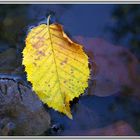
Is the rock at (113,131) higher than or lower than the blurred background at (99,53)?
lower

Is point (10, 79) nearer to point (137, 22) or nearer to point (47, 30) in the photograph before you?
point (47, 30)

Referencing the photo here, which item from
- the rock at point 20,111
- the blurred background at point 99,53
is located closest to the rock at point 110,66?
the blurred background at point 99,53

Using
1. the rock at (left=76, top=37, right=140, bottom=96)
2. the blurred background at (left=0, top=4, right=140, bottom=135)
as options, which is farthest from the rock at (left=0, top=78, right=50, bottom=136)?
the rock at (left=76, top=37, right=140, bottom=96)

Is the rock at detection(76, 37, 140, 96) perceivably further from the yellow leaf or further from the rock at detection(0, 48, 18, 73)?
the rock at detection(0, 48, 18, 73)

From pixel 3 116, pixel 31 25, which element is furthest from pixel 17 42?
pixel 3 116

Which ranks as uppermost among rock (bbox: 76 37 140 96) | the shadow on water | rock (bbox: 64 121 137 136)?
rock (bbox: 76 37 140 96)

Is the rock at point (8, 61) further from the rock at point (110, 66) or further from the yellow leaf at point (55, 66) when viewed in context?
the rock at point (110, 66)

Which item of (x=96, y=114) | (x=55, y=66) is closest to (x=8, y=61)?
(x=55, y=66)

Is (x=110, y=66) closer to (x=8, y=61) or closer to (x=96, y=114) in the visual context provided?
(x=96, y=114)
